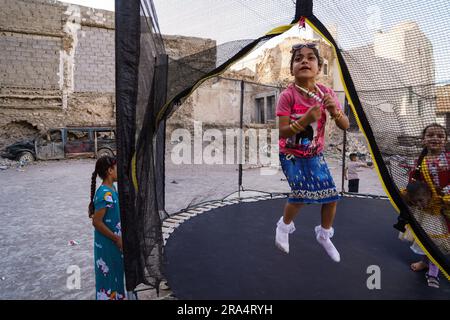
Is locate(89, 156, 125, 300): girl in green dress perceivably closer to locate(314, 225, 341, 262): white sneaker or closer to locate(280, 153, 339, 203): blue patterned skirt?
locate(280, 153, 339, 203): blue patterned skirt

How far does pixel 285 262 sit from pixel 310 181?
79 centimetres

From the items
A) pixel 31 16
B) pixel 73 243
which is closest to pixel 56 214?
pixel 73 243

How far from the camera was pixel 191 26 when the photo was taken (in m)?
2.31

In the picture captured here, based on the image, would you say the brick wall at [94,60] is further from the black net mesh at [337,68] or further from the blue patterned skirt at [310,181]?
the blue patterned skirt at [310,181]

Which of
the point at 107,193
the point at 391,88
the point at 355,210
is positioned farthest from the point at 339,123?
the point at 355,210

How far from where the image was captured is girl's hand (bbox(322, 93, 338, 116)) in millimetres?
1870

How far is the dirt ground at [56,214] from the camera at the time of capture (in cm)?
227

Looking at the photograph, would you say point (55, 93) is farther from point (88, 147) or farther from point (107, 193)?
point (107, 193)

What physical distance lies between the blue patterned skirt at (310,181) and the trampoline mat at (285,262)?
0.58m

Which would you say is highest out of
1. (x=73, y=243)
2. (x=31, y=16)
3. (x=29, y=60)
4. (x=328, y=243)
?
(x=31, y=16)

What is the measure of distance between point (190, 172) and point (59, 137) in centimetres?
562

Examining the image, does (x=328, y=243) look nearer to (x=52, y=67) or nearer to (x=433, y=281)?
(x=433, y=281)

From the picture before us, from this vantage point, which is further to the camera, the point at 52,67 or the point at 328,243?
the point at 52,67

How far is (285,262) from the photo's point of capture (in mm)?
2428
